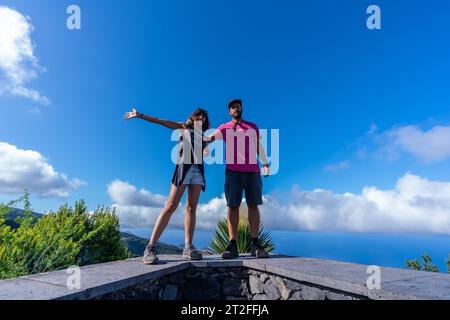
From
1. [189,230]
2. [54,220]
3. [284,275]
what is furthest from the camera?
[54,220]

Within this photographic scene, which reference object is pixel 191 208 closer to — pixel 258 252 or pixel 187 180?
pixel 187 180

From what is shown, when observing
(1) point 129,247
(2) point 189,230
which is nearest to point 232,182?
(2) point 189,230

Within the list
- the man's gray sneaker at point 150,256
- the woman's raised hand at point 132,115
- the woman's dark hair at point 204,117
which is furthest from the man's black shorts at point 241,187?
the woman's raised hand at point 132,115

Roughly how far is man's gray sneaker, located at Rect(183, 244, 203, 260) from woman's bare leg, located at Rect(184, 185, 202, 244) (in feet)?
A: 0.45

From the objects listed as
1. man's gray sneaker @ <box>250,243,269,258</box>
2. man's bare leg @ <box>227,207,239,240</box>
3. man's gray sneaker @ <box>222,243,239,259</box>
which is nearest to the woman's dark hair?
man's bare leg @ <box>227,207,239,240</box>

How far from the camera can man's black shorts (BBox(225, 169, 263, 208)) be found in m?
3.87

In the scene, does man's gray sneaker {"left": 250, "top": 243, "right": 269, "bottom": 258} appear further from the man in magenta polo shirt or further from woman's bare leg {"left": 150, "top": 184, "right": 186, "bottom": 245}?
woman's bare leg {"left": 150, "top": 184, "right": 186, "bottom": 245}

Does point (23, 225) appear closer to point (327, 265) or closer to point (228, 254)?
point (228, 254)

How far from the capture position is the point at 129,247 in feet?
20.2

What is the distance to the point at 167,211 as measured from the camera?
3.40 m

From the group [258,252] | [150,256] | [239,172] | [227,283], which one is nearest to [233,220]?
[258,252]

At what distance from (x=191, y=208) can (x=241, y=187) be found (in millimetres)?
759
